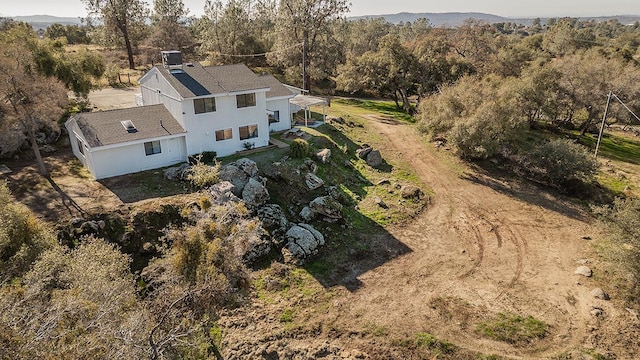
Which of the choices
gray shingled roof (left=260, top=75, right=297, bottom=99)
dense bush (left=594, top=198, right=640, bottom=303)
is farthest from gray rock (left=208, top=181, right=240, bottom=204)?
dense bush (left=594, top=198, right=640, bottom=303)

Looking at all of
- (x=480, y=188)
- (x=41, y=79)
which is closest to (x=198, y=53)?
(x=41, y=79)

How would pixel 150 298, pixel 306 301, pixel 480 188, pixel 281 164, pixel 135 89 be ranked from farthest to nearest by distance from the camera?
pixel 135 89
pixel 480 188
pixel 281 164
pixel 306 301
pixel 150 298

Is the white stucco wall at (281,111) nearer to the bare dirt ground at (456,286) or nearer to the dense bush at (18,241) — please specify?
the bare dirt ground at (456,286)

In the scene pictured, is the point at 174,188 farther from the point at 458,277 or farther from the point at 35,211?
the point at 458,277

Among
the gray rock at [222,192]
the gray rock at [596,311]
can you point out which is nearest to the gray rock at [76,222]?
the gray rock at [222,192]

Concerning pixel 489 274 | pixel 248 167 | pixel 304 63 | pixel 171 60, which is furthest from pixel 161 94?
pixel 489 274

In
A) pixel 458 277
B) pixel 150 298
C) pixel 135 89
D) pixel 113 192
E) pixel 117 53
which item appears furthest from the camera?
pixel 117 53
